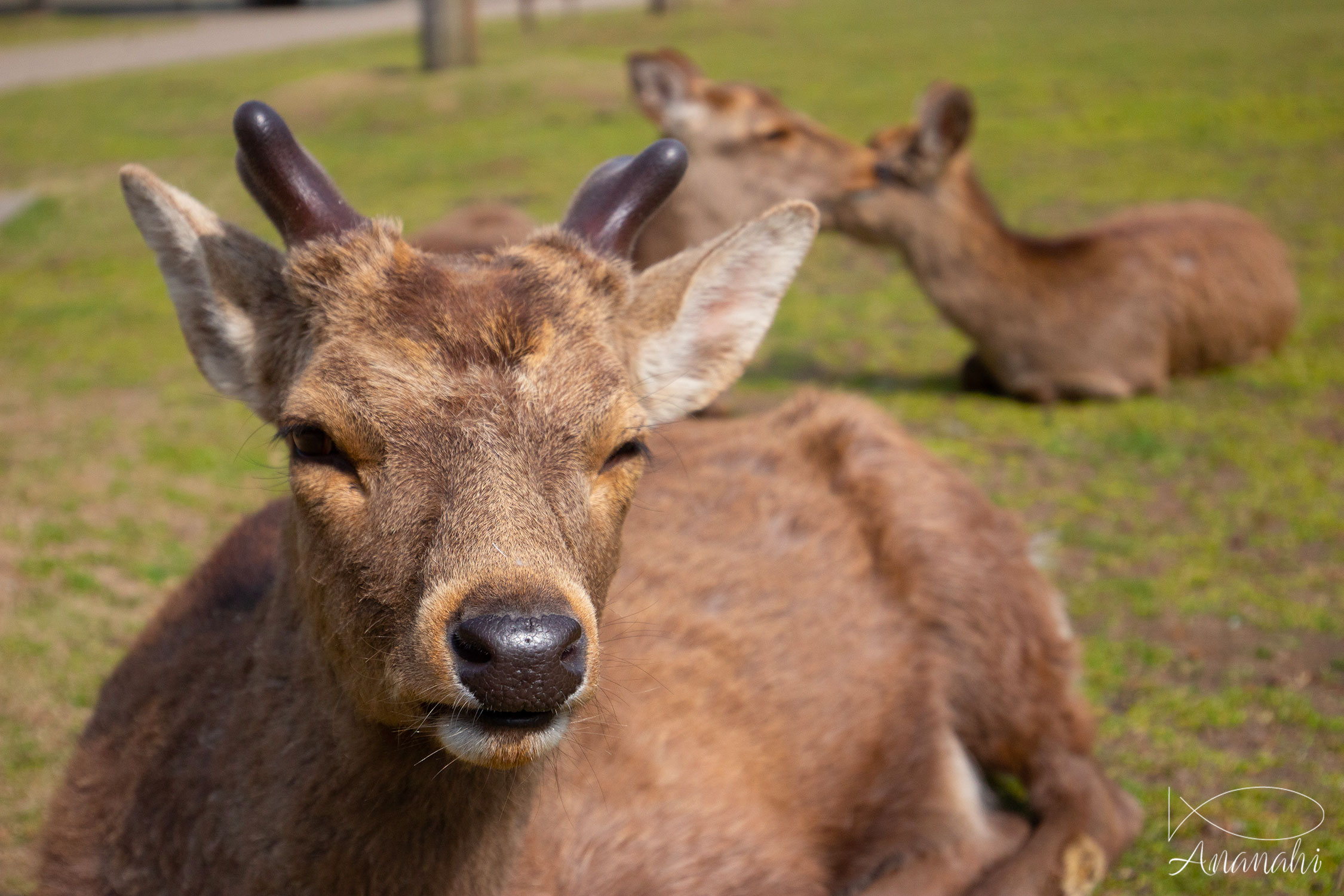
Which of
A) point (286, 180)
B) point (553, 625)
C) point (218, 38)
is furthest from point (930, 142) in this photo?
point (218, 38)

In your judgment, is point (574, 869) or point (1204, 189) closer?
point (574, 869)

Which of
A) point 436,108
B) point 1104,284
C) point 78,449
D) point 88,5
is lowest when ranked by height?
point 88,5

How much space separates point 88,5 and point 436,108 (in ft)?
88.1

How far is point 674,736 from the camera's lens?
12.8 ft

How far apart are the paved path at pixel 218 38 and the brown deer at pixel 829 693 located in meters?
25.2

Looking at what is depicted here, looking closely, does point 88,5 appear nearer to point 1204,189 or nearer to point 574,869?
point 1204,189

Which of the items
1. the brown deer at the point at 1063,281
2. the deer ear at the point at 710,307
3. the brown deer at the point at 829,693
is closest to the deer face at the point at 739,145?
the brown deer at the point at 1063,281

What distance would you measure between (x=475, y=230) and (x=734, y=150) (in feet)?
7.20

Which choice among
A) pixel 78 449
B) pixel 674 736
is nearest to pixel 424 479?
pixel 674 736

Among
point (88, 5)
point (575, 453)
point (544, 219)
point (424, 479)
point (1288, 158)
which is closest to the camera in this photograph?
point (424, 479)

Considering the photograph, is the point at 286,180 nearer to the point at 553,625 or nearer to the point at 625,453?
the point at 625,453

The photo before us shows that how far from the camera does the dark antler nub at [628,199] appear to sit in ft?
10.4

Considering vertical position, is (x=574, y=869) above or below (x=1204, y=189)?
above

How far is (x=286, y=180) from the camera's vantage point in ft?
9.50
